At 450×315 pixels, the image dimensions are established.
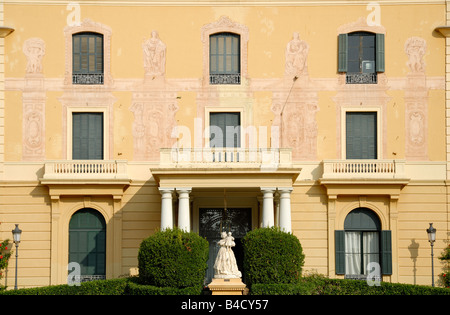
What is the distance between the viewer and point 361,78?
4353cm

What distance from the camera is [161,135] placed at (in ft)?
142

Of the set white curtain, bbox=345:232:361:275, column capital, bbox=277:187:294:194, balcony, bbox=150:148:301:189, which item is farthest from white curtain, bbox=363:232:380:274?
balcony, bbox=150:148:301:189

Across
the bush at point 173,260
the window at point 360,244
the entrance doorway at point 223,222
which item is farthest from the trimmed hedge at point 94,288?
the window at point 360,244

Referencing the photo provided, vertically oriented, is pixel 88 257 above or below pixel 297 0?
below

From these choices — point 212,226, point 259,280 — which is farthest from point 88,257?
point 259,280

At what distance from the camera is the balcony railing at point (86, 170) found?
138 feet

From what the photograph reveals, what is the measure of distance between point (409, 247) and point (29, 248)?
→ 1533 cm

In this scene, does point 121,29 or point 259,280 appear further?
point 121,29

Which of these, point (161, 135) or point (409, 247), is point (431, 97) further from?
point (161, 135)

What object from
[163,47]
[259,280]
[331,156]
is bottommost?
[259,280]

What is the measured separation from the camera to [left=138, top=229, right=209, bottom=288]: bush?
37.5m

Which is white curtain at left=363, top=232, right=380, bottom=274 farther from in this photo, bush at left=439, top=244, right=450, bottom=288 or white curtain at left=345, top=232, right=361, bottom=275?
bush at left=439, top=244, right=450, bottom=288

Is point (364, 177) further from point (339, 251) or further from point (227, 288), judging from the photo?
point (227, 288)

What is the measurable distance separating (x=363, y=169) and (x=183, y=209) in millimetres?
7721
